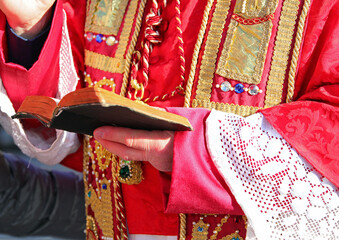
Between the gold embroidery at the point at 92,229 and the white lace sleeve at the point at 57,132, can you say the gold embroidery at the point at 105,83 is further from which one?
the gold embroidery at the point at 92,229

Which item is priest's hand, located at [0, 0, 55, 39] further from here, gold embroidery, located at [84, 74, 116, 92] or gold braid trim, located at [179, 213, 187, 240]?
gold braid trim, located at [179, 213, 187, 240]

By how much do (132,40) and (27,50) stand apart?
28 centimetres

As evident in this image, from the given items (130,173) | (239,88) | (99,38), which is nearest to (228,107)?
(239,88)

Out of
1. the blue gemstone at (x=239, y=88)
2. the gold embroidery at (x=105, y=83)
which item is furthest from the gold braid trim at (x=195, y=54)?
the gold embroidery at (x=105, y=83)

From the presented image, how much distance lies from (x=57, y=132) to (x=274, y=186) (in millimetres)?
644

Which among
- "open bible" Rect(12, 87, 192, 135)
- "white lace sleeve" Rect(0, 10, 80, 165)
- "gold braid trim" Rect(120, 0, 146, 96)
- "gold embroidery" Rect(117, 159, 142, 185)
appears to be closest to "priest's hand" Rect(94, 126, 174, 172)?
"open bible" Rect(12, 87, 192, 135)

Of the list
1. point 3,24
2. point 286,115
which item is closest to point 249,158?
point 286,115

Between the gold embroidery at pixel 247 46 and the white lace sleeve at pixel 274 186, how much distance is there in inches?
6.3

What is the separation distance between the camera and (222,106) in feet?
4.02

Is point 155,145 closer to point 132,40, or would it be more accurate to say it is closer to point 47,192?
point 132,40

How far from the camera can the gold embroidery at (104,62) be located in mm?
1346

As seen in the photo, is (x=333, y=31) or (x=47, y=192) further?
(x=47, y=192)

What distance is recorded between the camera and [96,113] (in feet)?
3.27

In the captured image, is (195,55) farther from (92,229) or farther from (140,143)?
(92,229)
